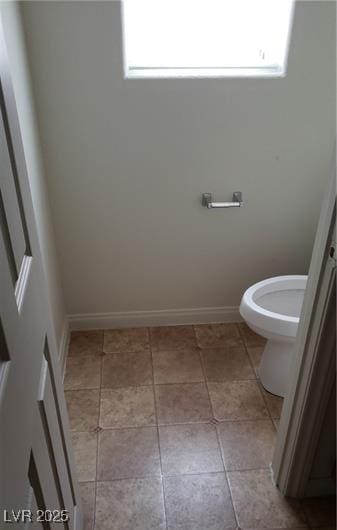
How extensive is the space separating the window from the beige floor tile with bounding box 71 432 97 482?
4.90 feet

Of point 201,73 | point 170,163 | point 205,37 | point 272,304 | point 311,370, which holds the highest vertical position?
point 205,37

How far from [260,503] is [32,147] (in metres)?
1.57

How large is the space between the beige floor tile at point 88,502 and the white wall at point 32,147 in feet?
2.30

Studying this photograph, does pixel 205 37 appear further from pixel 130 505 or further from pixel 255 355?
pixel 130 505

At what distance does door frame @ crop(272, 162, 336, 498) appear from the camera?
3.73 feet

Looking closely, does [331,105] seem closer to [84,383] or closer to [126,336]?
[126,336]

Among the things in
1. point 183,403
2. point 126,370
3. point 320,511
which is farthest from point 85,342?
point 320,511

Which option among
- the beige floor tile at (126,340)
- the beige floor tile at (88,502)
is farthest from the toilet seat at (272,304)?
the beige floor tile at (88,502)

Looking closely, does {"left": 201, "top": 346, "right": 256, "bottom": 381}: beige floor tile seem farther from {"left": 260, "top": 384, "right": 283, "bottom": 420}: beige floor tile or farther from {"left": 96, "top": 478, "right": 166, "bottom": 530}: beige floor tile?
{"left": 96, "top": 478, "right": 166, "bottom": 530}: beige floor tile

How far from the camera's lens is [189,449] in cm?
171

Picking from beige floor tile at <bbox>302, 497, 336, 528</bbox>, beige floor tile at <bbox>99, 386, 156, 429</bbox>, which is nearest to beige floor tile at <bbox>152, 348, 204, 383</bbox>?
beige floor tile at <bbox>99, 386, 156, 429</bbox>

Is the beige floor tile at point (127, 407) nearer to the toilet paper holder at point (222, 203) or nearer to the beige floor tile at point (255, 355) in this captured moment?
the beige floor tile at point (255, 355)

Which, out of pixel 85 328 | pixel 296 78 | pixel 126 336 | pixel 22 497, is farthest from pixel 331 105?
pixel 22 497

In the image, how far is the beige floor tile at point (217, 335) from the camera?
2264 millimetres
